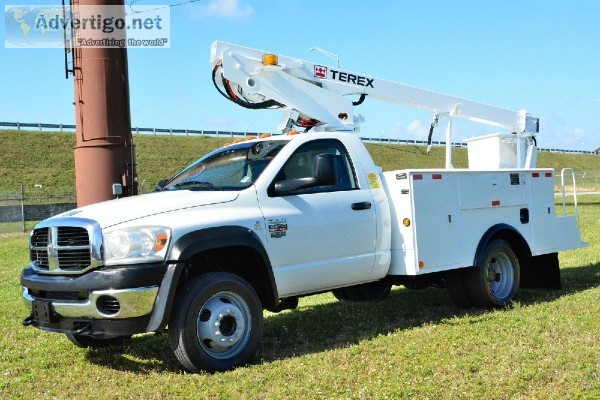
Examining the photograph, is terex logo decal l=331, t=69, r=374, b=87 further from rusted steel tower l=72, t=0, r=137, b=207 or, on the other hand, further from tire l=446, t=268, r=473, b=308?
rusted steel tower l=72, t=0, r=137, b=207

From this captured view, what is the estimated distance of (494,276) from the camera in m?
8.49

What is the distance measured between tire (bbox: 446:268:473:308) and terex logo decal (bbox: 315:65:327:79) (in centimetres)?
460

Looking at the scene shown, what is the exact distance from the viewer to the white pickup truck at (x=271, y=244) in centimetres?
547

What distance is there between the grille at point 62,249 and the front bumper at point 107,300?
0.37ft

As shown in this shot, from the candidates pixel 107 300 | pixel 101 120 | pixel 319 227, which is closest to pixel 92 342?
pixel 107 300

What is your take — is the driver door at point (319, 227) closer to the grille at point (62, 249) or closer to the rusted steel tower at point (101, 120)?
the grille at point (62, 249)

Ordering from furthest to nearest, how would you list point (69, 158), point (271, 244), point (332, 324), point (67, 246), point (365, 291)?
point (69, 158) < point (365, 291) < point (332, 324) < point (271, 244) < point (67, 246)

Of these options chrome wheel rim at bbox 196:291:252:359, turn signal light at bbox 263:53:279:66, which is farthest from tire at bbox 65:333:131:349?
turn signal light at bbox 263:53:279:66

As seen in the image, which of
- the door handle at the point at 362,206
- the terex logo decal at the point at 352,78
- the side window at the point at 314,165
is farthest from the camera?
the terex logo decal at the point at 352,78

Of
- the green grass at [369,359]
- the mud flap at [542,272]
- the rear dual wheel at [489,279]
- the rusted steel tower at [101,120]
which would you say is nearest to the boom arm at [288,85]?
the rear dual wheel at [489,279]

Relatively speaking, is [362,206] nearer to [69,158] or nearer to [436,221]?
[436,221]

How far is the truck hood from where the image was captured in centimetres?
558

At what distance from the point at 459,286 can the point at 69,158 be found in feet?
162

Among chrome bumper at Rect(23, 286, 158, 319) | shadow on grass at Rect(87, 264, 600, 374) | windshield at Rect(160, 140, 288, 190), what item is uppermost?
windshield at Rect(160, 140, 288, 190)
